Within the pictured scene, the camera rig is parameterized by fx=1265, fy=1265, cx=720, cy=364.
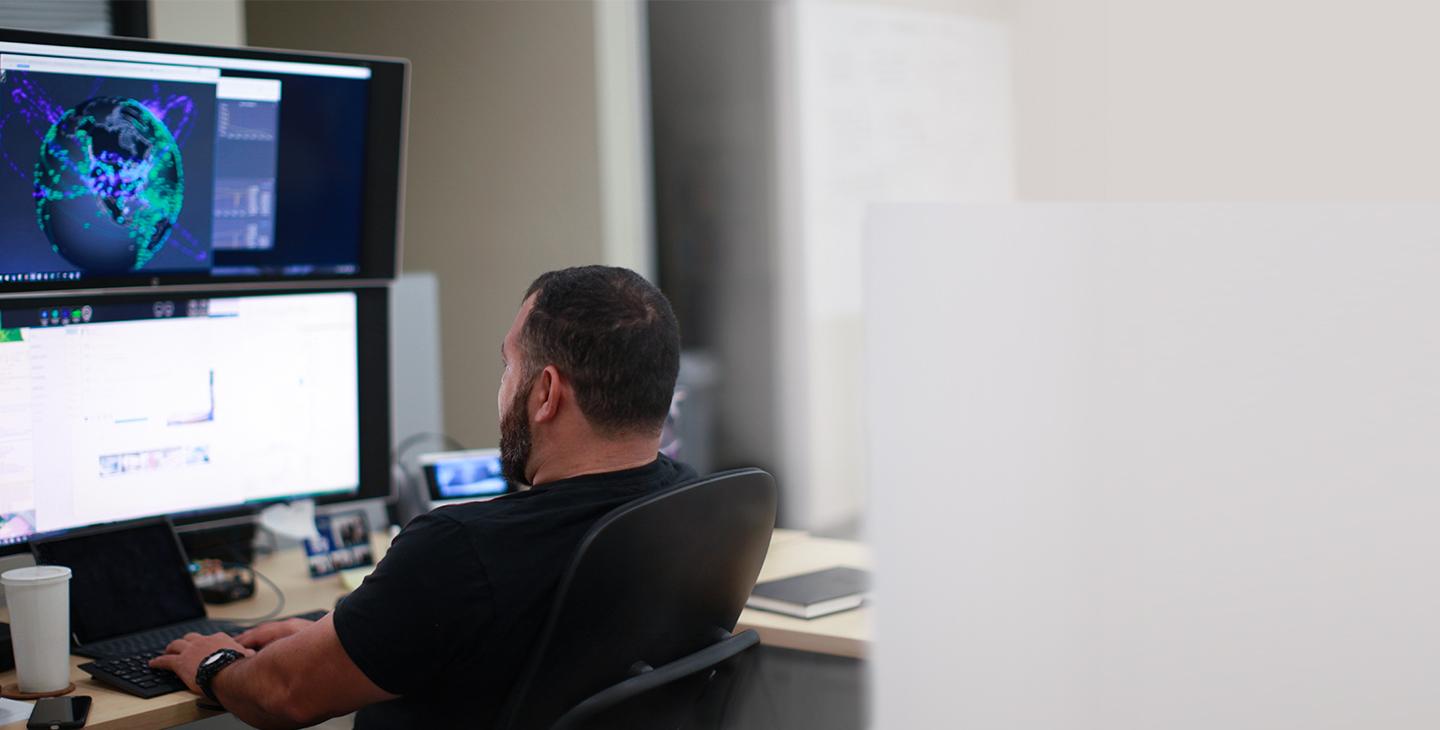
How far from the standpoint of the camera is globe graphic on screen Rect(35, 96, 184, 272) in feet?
5.67

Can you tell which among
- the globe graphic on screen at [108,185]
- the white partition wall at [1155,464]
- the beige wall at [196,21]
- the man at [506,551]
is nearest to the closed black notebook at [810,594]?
the man at [506,551]

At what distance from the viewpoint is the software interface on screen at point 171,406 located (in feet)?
5.47

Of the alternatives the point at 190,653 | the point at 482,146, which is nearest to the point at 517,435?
the point at 190,653

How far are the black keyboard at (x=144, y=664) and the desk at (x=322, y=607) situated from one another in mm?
12

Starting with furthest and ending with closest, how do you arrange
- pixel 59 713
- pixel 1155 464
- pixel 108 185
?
pixel 108 185 → pixel 59 713 → pixel 1155 464

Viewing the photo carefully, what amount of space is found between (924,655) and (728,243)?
2.65 m

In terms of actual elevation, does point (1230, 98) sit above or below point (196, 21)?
below

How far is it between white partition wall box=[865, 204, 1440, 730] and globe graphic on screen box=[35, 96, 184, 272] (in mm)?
1357

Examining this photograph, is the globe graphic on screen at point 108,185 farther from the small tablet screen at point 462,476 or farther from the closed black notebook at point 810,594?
the closed black notebook at point 810,594

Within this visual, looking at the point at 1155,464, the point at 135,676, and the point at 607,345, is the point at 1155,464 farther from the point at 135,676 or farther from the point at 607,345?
the point at 135,676

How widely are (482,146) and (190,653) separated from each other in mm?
2226

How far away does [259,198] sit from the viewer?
193cm

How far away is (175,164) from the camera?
1.83 meters

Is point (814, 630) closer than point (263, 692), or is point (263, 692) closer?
point (263, 692)
